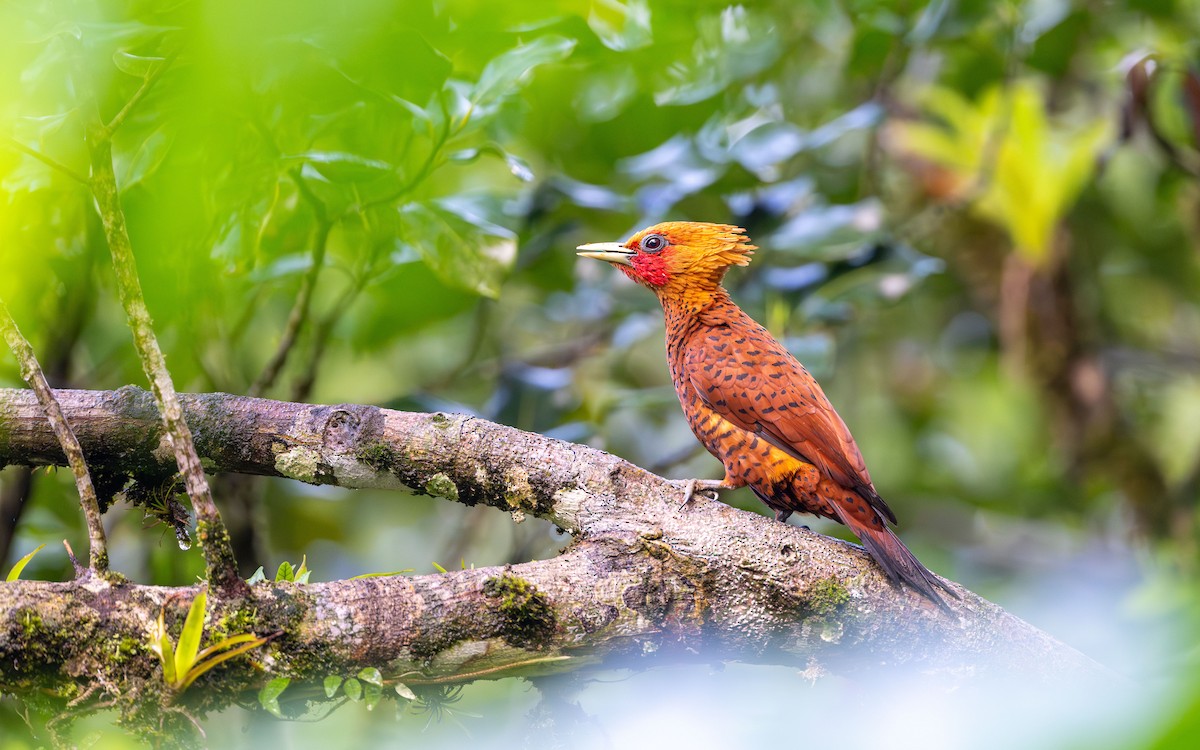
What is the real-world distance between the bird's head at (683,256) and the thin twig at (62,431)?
5.69 ft

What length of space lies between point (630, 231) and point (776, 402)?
1626 mm

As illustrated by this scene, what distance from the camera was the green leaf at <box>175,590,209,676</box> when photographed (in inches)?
57.2

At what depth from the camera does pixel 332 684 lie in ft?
5.41

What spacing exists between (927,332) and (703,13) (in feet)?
8.69

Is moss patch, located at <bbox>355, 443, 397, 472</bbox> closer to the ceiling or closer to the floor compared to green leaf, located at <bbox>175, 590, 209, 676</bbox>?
closer to the ceiling

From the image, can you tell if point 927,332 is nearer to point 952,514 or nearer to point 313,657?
point 952,514

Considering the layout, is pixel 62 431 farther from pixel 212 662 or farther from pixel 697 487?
pixel 697 487

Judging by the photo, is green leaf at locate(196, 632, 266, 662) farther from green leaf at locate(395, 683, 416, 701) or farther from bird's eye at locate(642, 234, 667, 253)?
bird's eye at locate(642, 234, 667, 253)

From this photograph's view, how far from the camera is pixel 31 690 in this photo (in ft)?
5.20

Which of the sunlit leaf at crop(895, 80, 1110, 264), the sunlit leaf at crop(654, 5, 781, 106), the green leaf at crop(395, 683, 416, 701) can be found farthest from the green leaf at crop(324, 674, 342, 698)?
the sunlit leaf at crop(895, 80, 1110, 264)

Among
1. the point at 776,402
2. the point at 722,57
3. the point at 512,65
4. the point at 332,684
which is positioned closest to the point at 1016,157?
the point at 722,57

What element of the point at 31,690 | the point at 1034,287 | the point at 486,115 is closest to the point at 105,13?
the point at 31,690

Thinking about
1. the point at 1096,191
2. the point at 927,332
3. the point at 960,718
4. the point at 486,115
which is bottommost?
the point at 960,718

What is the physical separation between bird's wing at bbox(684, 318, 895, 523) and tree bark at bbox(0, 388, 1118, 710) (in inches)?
14.2
